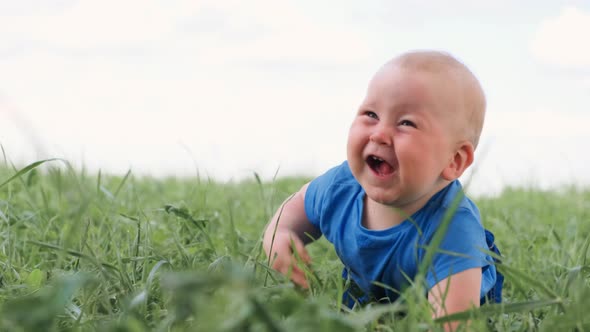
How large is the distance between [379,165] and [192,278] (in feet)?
3.93

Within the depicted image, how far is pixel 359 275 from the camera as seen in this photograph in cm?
231

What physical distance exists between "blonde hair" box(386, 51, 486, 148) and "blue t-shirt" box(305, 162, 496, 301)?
0.24m

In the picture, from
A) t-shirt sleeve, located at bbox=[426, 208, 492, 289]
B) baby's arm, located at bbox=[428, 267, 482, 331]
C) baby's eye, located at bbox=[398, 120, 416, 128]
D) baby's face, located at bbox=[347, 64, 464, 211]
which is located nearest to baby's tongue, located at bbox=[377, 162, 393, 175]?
baby's face, located at bbox=[347, 64, 464, 211]

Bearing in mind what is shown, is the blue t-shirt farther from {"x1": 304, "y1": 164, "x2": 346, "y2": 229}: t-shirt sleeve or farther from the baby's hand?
the baby's hand

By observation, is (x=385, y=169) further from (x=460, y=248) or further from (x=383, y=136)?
(x=460, y=248)

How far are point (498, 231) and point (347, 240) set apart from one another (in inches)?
63.5

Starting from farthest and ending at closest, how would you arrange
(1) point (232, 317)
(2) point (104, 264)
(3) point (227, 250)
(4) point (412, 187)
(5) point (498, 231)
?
1. (5) point (498, 231)
2. (3) point (227, 250)
3. (4) point (412, 187)
4. (2) point (104, 264)
5. (1) point (232, 317)

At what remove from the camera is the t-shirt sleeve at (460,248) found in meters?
1.93

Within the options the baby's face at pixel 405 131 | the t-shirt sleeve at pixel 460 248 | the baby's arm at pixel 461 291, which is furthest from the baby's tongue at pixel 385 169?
the baby's arm at pixel 461 291

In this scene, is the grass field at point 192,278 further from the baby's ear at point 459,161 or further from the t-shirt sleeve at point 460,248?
the baby's ear at point 459,161

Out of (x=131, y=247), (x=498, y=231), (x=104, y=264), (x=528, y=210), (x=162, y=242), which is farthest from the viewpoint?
(x=528, y=210)

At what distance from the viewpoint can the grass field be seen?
1.04 meters

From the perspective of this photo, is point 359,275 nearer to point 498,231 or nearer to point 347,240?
point 347,240

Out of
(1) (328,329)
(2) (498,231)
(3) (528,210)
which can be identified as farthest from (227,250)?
(3) (528,210)
